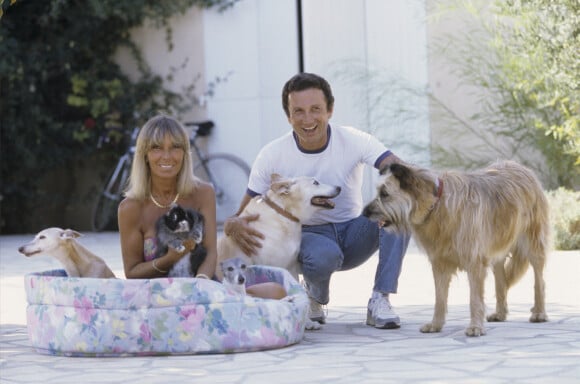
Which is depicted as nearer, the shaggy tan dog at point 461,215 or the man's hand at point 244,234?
the shaggy tan dog at point 461,215

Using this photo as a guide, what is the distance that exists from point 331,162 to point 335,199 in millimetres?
211

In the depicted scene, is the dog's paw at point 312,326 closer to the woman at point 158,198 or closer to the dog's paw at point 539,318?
the woman at point 158,198

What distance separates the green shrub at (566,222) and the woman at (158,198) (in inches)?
166

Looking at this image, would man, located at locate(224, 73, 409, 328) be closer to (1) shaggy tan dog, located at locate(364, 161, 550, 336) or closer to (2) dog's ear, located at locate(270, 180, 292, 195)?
A: (2) dog's ear, located at locate(270, 180, 292, 195)

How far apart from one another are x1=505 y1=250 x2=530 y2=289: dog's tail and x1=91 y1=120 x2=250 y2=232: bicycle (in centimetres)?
699

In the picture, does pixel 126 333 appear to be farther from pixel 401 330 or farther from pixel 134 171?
pixel 401 330

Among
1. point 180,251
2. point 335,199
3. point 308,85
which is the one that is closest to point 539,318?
point 335,199

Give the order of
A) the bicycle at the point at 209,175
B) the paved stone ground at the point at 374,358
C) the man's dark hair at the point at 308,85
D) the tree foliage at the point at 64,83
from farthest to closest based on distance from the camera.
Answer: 1. the tree foliage at the point at 64,83
2. the bicycle at the point at 209,175
3. the man's dark hair at the point at 308,85
4. the paved stone ground at the point at 374,358

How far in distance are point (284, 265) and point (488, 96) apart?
226 inches

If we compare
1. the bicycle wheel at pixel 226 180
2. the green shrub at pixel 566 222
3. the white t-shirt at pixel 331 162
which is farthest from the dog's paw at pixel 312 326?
the bicycle wheel at pixel 226 180

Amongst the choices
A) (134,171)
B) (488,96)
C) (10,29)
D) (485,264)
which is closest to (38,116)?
(10,29)

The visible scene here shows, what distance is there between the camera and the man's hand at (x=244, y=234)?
16.5 ft

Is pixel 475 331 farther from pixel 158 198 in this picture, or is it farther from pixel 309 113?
pixel 158 198

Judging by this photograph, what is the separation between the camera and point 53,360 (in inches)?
172
